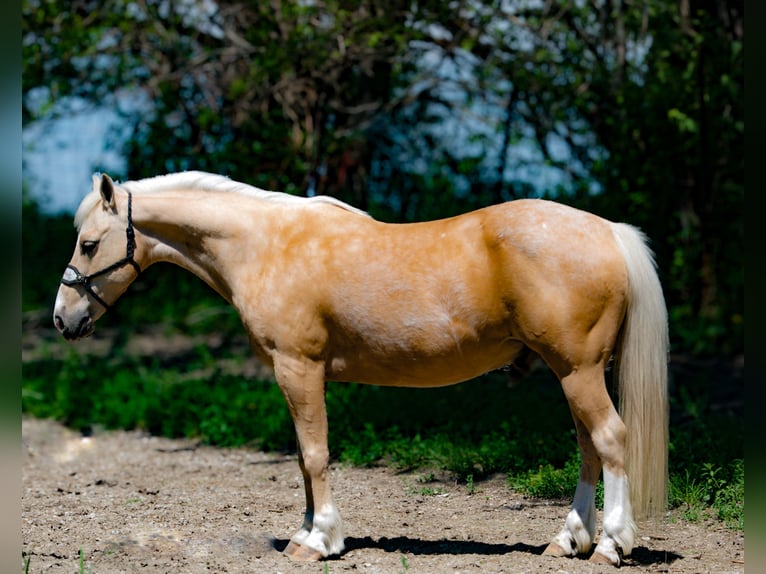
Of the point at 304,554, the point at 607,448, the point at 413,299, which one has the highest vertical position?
the point at 413,299

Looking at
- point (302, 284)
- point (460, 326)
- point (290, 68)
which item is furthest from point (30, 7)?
point (460, 326)

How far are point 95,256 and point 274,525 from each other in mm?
1879

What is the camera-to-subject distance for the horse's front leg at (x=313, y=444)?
4352 mm

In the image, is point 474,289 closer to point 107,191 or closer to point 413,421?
point 107,191

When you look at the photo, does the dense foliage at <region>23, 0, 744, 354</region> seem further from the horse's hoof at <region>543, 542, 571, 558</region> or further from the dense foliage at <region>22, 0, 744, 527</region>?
the horse's hoof at <region>543, 542, 571, 558</region>

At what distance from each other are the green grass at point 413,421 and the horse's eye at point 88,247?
8.58 ft

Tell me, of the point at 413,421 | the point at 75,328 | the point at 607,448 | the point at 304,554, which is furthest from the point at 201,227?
the point at 413,421

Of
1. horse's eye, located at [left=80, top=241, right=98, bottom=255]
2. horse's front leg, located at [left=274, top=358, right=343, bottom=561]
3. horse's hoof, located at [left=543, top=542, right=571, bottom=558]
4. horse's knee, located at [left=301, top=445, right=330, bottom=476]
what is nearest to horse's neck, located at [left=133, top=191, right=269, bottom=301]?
horse's eye, located at [left=80, top=241, right=98, bottom=255]

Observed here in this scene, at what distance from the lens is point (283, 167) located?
896 cm

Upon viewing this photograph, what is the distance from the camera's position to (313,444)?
4.41m

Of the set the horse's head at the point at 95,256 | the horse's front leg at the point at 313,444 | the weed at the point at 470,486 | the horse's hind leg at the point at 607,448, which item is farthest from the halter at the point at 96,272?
the weed at the point at 470,486

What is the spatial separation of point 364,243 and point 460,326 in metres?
0.65

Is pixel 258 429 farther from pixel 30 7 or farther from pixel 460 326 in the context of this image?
pixel 30 7

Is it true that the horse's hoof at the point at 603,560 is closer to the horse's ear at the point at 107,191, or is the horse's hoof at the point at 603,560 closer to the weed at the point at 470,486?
the weed at the point at 470,486
